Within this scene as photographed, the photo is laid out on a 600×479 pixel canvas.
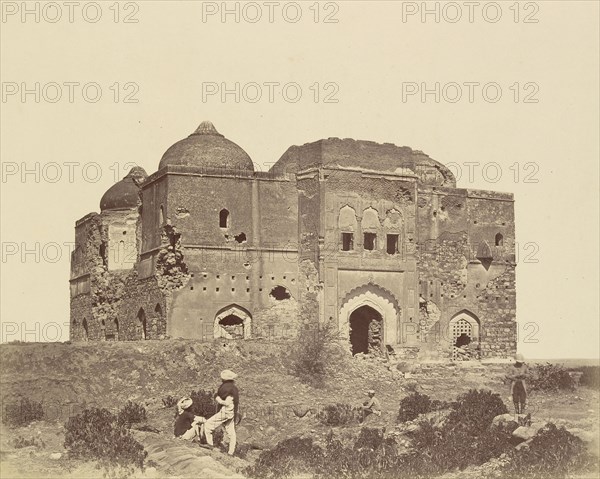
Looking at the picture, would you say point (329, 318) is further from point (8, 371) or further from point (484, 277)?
point (8, 371)

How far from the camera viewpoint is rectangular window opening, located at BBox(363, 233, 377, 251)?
1292 inches

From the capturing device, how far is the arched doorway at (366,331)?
33000mm

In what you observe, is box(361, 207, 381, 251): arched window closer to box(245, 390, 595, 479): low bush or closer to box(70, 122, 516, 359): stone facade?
box(70, 122, 516, 359): stone facade

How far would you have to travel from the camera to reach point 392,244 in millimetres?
33312

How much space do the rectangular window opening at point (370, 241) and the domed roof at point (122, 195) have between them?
976cm

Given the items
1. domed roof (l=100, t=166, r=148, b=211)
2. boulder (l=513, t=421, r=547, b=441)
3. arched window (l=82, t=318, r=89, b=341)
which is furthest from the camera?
arched window (l=82, t=318, r=89, b=341)

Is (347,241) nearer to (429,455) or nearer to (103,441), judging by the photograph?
(429,455)

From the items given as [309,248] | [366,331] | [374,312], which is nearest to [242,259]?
[309,248]

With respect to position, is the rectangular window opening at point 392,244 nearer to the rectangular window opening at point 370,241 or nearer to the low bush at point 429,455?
the rectangular window opening at point 370,241

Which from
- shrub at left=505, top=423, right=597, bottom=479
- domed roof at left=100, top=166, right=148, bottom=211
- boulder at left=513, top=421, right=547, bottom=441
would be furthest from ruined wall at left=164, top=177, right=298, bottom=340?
shrub at left=505, top=423, right=597, bottom=479

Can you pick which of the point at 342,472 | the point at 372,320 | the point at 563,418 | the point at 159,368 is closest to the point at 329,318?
the point at 372,320

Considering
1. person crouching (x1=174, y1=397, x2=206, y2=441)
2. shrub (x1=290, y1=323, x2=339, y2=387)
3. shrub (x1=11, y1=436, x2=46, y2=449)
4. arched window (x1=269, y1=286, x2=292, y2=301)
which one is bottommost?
shrub (x1=11, y1=436, x2=46, y2=449)

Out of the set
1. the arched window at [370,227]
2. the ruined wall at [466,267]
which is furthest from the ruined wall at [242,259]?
the ruined wall at [466,267]

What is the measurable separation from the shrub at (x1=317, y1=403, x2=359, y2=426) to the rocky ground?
0.81 feet
